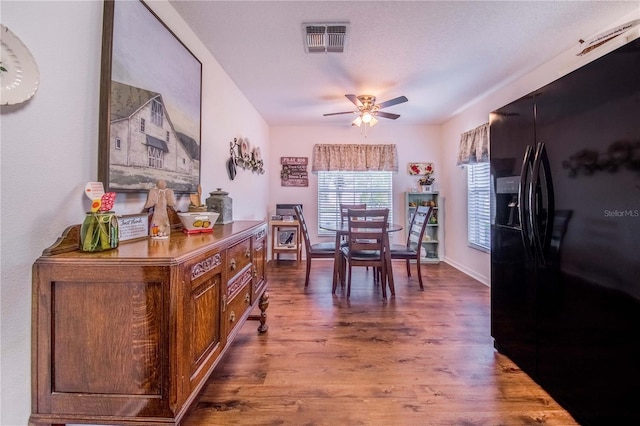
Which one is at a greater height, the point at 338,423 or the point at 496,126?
the point at 496,126

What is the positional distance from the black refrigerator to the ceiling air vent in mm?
1334

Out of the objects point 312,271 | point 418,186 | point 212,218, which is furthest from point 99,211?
point 418,186

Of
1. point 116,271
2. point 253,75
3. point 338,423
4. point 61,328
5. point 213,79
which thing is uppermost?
point 253,75

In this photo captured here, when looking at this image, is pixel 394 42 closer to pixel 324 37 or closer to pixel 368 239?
pixel 324 37

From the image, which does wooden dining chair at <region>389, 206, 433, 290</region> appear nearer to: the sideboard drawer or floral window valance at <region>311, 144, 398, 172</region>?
floral window valance at <region>311, 144, 398, 172</region>

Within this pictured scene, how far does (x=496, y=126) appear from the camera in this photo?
1.93 metres

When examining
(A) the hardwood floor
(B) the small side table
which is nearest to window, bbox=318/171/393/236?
(B) the small side table

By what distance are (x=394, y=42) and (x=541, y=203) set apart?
5.39 ft

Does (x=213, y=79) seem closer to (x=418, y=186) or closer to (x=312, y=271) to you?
(x=312, y=271)

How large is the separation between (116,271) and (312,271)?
3344 millimetres

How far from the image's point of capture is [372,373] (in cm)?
173

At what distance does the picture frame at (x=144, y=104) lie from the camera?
121cm

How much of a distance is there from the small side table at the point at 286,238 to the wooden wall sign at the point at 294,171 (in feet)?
2.78

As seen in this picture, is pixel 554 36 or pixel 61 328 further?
pixel 554 36
